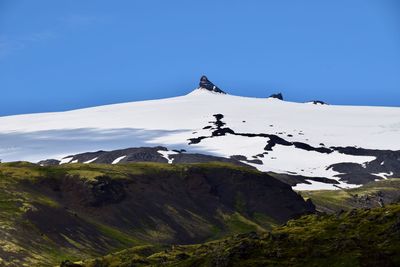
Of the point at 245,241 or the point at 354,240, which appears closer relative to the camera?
the point at 354,240

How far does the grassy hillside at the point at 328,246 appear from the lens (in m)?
126

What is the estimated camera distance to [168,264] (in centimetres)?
15638

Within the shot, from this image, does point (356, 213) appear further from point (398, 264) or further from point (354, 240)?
point (398, 264)

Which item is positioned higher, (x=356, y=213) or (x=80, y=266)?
(x=356, y=213)

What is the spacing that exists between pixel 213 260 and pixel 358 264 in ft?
93.7

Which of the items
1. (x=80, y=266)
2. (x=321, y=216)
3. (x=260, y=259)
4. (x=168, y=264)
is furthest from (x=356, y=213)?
(x=80, y=266)

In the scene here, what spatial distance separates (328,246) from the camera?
440 feet

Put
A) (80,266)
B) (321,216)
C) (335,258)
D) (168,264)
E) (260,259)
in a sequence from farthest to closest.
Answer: (80,266) < (321,216) < (168,264) < (260,259) < (335,258)

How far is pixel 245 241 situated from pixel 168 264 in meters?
19.7

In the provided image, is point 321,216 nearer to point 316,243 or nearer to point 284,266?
point 316,243

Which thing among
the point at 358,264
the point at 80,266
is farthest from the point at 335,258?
the point at 80,266

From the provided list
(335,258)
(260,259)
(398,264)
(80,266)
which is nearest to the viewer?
(398,264)

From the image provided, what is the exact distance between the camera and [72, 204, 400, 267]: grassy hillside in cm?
12562

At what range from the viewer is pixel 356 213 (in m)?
156
